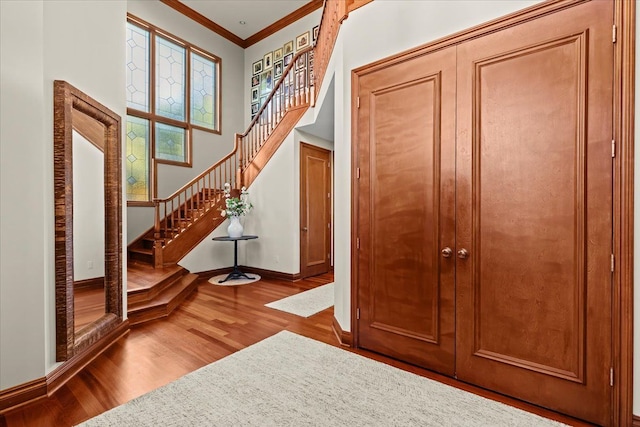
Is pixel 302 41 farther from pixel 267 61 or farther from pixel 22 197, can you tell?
pixel 22 197

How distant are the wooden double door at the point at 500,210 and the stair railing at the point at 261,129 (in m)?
2.39

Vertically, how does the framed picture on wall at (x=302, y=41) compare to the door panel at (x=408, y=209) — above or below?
above

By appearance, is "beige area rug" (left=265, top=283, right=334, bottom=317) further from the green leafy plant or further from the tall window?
the tall window

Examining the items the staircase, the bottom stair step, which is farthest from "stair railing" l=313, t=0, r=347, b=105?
the bottom stair step

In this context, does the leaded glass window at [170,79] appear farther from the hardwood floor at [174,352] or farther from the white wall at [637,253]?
the white wall at [637,253]

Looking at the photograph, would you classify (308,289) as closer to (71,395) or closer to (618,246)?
(71,395)

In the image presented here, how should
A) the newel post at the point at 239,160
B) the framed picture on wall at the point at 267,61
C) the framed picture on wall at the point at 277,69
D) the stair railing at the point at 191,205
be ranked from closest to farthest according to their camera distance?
the stair railing at the point at 191,205, the newel post at the point at 239,160, the framed picture on wall at the point at 277,69, the framed picture on wall at the point at 267,61

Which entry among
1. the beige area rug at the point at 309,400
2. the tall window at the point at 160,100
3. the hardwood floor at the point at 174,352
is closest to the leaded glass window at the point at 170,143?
the tall window at the point at 160,100

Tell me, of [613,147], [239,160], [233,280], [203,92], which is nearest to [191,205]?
[239,160]

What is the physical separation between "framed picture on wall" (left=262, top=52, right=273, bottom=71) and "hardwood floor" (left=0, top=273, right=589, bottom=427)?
590cm

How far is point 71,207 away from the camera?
2.26 meters

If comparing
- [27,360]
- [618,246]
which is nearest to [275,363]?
[27,360]

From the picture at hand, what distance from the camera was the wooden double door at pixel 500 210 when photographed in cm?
176

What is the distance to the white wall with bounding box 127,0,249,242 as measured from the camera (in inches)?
237
